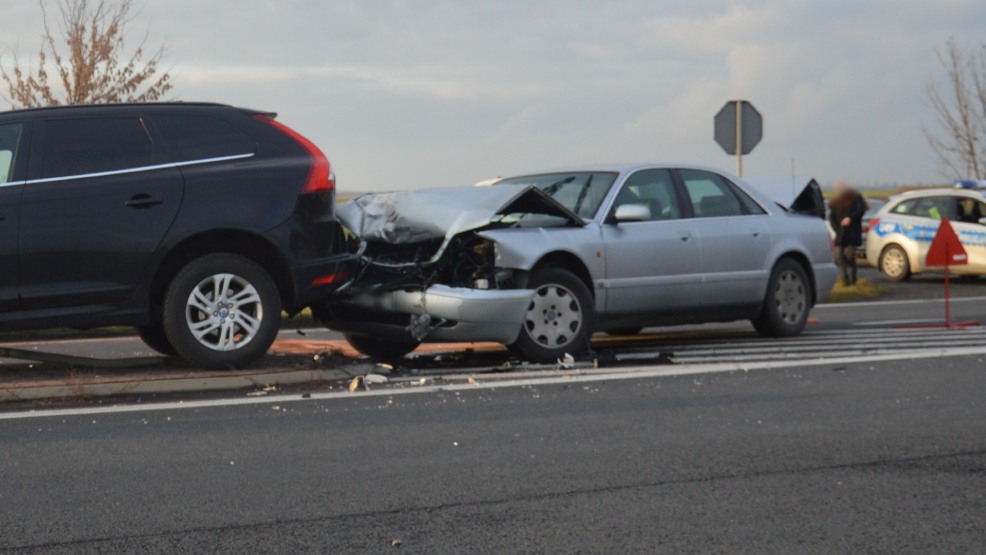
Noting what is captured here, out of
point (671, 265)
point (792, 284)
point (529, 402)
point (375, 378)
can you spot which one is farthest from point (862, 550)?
point (792, 284)

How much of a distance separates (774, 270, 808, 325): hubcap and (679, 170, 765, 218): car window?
0.64 meters

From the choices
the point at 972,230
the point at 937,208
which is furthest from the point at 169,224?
the point at 937,208

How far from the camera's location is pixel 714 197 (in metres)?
12.0

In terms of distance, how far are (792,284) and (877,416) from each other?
4608 millimetres

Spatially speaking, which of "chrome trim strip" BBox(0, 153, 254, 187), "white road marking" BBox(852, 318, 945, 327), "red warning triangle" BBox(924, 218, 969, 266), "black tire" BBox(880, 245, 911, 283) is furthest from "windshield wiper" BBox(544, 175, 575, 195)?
"black tire" BBox(880, 245, 911, 283)

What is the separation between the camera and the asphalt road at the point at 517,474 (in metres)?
5.07

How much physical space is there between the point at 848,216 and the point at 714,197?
9.83 meters

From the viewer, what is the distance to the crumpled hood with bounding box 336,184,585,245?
32.8 feet

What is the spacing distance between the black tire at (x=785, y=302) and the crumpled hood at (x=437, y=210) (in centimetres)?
236

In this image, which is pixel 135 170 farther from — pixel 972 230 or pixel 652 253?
pixel 972 230

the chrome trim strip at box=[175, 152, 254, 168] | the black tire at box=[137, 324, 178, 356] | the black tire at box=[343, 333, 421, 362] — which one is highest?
the chrome trim strip at box=[175, 152, 254, 168]

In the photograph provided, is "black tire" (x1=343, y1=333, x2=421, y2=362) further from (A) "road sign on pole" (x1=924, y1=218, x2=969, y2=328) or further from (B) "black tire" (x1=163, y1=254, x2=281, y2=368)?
(A) "road sign on pole" (x1=924, y1=218, x2=969, y2=328)

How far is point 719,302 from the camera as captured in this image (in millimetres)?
11617

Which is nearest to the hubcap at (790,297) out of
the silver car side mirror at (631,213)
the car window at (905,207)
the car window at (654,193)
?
the car window at (654,193)
